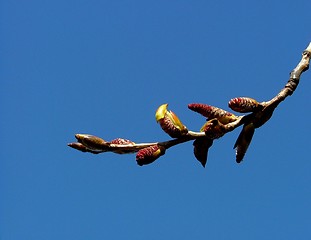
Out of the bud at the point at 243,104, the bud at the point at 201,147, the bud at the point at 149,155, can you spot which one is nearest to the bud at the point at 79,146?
the bud at the point at 149,155

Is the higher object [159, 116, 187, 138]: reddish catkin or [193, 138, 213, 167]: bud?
[159, 116, 187, 138]: reddish catkin

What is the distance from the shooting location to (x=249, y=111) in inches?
Answer: 55.8

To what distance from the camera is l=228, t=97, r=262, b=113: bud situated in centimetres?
138

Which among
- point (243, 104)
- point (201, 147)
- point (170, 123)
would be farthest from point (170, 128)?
point (243, 104)

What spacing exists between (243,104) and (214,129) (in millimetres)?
122

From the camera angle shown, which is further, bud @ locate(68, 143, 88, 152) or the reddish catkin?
bud @ locate(68, 143, 88, 152)

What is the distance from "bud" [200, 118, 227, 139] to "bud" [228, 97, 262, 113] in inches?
2.9

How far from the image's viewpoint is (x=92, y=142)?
4.86 ft

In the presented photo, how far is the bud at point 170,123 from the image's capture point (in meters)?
1.40

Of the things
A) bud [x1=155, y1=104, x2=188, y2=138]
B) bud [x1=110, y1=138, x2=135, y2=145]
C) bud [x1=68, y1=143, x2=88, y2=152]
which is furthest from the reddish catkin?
bud [x1=68, y1=143, x2=88, y2=152]

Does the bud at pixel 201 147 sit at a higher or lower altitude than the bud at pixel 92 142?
lower

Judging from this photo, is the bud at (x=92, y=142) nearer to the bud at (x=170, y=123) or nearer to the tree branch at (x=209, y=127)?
the tree branch at (x=209, y=127)

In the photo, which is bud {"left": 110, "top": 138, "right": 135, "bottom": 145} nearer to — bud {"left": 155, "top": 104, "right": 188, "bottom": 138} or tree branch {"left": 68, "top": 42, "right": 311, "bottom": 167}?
tree branch {"left": 68, "top": 42, "right": 311, "bottom": 167}

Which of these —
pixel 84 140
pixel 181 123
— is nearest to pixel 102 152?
pixel 84 140
